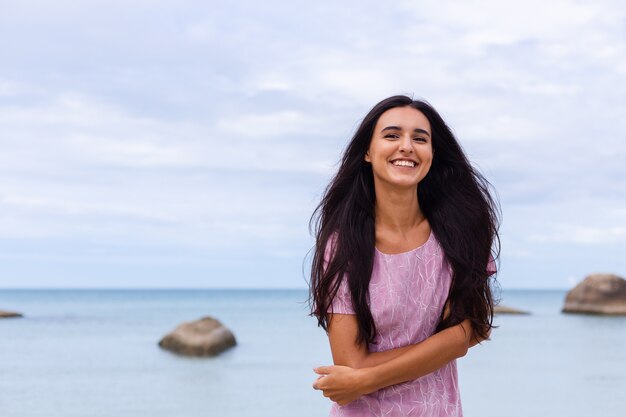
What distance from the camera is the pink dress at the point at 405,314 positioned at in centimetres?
250

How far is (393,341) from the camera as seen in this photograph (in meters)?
2.52

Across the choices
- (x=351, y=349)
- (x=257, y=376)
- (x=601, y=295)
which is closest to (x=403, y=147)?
(x=351, y=349)

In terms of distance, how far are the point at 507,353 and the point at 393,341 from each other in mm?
17978

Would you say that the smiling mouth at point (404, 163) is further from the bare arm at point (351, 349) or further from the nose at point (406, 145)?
the bare arm at point (351, 349)

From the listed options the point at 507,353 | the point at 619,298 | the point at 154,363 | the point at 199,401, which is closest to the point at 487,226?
the point at 199,401

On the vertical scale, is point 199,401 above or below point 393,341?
below

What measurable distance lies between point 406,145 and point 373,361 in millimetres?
596

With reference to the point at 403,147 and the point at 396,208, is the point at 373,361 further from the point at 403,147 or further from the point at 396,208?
the point at 403,147

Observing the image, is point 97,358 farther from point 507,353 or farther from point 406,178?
point 406,178

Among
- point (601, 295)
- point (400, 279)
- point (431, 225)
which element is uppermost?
point (601, 295)

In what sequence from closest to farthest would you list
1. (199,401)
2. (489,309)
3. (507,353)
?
(489,309) → (199,401) → (507,353)

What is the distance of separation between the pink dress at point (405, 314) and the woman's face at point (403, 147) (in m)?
0.22

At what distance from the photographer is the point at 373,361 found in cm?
247

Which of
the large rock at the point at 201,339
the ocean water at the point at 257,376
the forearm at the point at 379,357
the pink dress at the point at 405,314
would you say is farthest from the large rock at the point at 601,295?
the forearm at the point at 379,357
